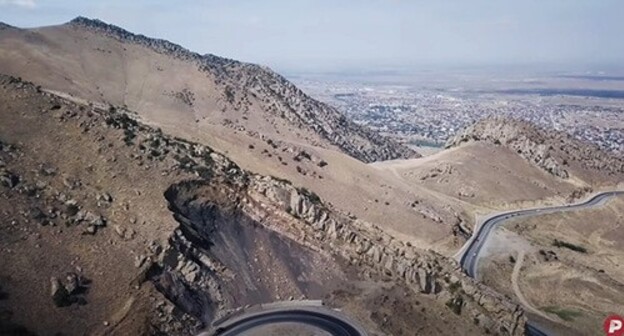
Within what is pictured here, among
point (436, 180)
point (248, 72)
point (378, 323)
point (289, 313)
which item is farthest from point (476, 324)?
point (248, 72)

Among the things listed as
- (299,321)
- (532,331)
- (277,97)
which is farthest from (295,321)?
(277,97)

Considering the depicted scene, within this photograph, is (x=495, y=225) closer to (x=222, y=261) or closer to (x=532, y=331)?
(x=532, y=331)

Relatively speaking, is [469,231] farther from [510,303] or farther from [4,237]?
[4,237]

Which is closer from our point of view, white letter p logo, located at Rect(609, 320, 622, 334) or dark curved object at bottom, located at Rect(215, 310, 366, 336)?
white letter p logo, located at Rect(609, 320, 622, 334)

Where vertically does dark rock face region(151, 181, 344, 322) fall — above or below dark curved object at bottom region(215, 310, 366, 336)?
above

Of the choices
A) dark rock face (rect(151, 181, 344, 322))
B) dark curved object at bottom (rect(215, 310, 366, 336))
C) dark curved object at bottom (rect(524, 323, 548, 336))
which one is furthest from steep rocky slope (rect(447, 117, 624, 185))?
dark curved object at bottom (rect(215, 310, 366, 336))

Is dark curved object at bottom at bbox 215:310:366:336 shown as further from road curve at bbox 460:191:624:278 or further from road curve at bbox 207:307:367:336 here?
road curve at bbox 460:191:624:278

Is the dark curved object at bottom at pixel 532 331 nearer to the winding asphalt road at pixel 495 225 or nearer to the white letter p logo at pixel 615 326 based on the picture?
the winding asphalt road at pixel 495 225
